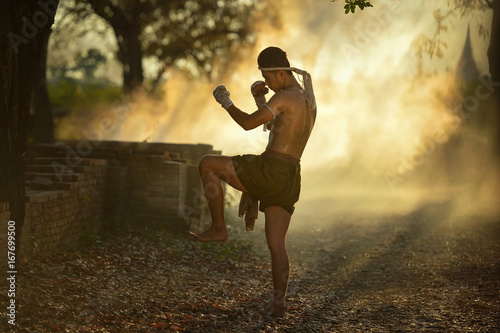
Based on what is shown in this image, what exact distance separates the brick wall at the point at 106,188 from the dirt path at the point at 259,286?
37 centimetres

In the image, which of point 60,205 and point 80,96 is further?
point 80,96

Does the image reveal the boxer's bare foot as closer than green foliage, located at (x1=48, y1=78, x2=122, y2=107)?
Yes

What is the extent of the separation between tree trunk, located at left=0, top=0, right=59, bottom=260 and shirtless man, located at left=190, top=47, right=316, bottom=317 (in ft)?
6.45

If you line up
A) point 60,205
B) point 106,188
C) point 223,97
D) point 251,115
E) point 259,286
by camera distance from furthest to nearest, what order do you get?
point 106,188 → point 60,205 → point 259,286 → point 223,97 → point 251,115

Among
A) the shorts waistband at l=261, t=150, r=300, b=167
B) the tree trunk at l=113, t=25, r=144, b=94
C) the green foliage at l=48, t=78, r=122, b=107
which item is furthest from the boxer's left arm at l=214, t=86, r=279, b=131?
the green foliage at l=48, t=78, r=122, b=107

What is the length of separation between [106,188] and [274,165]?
167 inches

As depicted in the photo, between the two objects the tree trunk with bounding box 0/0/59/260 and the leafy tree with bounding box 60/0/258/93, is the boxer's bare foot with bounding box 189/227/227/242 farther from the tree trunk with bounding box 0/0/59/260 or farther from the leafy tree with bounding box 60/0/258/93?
the leafy tree with bounding box 60/0/258/93

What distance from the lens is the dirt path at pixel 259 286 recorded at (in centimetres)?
539

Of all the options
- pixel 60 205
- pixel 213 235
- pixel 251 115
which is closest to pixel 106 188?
pixel 60 205

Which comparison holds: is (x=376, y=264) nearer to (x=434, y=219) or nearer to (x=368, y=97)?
(x=434, y=219)

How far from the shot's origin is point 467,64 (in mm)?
14516

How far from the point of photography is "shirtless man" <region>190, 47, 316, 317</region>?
5.44 metres

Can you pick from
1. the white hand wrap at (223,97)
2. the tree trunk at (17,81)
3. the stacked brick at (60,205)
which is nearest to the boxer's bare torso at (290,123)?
the white hand wrap at (223,97)

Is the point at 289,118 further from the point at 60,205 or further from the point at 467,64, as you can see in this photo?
the point at 467,64
